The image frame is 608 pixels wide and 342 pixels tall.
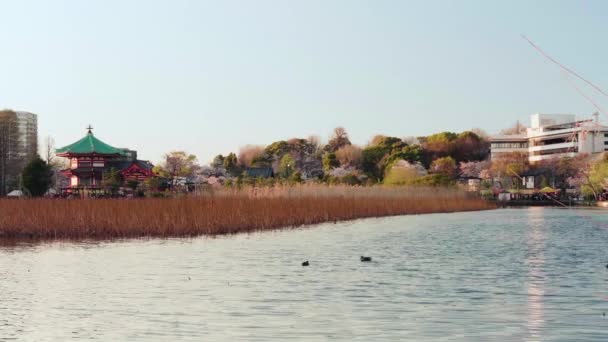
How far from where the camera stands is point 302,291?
13.6 metres

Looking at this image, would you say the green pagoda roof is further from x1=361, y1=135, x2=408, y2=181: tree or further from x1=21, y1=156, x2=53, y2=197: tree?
x1=361, y1=135, x2=408, y2=181: tree

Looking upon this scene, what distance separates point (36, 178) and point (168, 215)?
5186 cm

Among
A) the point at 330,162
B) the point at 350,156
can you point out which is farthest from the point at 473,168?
the point at 330,162

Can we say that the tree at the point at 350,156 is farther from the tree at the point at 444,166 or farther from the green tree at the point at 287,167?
the tree at the point at 444,166

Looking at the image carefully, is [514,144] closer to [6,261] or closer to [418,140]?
[418,140]

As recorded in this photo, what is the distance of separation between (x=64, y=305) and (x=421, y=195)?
137ft

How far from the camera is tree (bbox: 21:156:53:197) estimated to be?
7394 cm

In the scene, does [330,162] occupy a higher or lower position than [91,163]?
higher

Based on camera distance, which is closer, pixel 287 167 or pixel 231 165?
pixel 287 167

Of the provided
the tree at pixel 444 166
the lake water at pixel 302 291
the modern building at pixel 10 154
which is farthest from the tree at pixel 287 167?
the lake water at pixel 302 291

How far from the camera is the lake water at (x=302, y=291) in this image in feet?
32.6

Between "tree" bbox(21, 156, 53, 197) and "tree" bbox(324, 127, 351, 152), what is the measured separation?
59.5 m

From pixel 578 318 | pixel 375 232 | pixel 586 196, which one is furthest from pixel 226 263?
pixel 586 196

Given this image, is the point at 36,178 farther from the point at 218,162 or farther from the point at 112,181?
the point at 218,162
